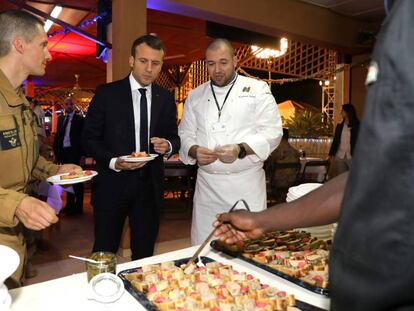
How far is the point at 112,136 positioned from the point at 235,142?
76 cm

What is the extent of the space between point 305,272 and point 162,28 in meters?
5.79

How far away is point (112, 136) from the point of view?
2361 millimetres

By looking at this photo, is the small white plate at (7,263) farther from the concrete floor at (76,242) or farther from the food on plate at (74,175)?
the concrete floor at (76,242)

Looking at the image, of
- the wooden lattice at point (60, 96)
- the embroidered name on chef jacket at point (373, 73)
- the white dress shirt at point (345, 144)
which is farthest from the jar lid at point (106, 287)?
the wooden lattice at point (60, 96)

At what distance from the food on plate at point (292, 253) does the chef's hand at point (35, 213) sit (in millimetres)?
611

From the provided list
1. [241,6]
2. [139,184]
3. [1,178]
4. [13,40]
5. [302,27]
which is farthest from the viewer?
[302,27]

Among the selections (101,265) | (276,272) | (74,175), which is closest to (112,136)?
(74,175)

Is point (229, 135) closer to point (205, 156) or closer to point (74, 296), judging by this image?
point (205, 156)

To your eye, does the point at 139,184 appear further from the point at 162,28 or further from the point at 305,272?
the point at 162,28

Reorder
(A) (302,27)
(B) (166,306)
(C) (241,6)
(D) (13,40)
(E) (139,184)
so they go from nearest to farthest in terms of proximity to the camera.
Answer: (B) (166,306) → (D) (13,40) → (E) (139,184) → (C) (241,6) → (A) (302,27)

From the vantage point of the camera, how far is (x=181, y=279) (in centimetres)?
116

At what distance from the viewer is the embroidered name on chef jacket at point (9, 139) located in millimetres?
1520

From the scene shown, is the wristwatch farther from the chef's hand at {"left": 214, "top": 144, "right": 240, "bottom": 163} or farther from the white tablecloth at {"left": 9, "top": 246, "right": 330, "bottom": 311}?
the white tablecloth at {"left": 9, "top": 246, "right": 330, "bottom": 311}

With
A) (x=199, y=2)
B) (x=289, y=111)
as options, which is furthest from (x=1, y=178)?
(x=289, y=111)
